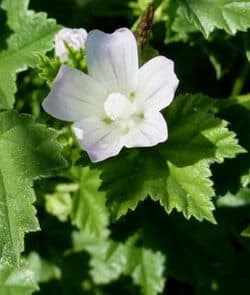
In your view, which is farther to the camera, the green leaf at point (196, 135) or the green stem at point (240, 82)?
the green stem at point (240, 82)

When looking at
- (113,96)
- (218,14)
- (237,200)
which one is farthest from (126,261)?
(218,14)

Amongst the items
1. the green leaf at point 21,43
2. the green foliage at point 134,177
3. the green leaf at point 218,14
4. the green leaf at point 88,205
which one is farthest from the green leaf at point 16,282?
the green leaf at point 218,14

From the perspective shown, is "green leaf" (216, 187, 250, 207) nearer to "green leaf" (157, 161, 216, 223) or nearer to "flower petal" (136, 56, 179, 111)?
"green leaf" (157, 161, 216, 223)

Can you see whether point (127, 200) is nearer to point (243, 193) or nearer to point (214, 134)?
point (214, 134)

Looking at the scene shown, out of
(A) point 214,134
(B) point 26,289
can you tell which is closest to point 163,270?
(B) point 26,289

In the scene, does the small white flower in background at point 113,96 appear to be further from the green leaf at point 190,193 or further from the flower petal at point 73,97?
the green leaf at point 190,193

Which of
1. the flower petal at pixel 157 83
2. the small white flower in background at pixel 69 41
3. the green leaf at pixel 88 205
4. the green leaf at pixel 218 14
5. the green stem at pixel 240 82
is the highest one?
the green leaf at pixel 218 14
